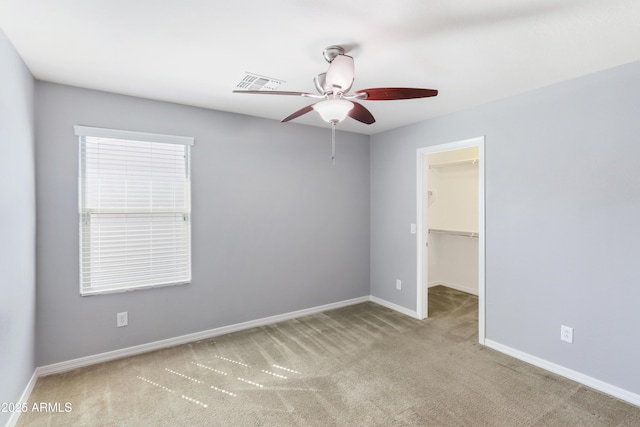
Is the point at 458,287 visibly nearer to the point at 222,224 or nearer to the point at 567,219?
the point at 567,219

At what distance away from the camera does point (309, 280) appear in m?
4.04

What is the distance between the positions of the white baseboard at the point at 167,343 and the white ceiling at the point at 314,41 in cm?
235

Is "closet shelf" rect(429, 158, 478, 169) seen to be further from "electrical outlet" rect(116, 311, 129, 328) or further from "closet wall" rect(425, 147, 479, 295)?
"electrical outlet" rect(116, 311, 129, 328)

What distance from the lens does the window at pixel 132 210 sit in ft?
8.98

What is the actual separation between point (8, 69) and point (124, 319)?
2.10 m

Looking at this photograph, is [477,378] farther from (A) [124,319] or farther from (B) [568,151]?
(A) [124,319]

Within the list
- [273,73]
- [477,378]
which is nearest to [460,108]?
[273,73]

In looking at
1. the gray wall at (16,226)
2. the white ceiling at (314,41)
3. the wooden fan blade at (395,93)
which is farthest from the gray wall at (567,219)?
the gray wall at (16,226)

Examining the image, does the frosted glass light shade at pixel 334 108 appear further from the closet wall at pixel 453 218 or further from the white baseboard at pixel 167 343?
the closet wall at pixel 453 218

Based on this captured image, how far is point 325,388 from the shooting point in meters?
2.41

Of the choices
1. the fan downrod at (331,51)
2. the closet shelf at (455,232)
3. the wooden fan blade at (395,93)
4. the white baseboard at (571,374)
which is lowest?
the white baseboard at (571,374)

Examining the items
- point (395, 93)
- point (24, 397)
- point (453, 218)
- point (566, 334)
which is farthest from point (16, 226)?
point (453, 218)

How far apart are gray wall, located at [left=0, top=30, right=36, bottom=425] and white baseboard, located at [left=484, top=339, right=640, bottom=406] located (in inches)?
149

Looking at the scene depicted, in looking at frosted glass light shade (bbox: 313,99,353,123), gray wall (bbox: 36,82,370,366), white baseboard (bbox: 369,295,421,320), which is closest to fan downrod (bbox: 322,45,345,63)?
frosted glass light shade (bbox: 313,99,353,123)
